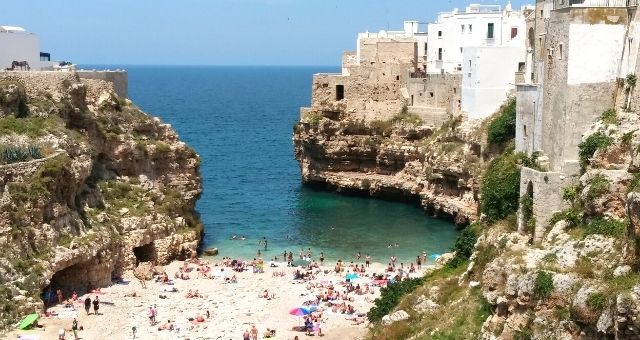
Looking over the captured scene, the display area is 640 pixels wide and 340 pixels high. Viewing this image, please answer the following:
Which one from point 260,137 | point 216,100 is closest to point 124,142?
point 260,137

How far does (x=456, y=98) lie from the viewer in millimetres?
58531

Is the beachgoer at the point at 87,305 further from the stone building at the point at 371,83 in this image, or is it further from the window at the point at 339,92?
the window at the point at 339,92

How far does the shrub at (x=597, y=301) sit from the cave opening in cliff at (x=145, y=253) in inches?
1132

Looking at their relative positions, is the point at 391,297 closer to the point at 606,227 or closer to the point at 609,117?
the point at 609,117

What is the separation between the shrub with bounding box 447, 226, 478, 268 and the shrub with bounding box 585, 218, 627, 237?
11.0 metres

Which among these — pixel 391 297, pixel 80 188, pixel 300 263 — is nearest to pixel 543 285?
pixel 391 297

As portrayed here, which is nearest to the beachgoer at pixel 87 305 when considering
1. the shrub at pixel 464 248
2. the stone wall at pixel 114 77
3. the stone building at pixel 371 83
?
the shrub at pixel 464 248

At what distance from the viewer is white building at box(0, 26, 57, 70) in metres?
49.3

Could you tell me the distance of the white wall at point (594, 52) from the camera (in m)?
28.7

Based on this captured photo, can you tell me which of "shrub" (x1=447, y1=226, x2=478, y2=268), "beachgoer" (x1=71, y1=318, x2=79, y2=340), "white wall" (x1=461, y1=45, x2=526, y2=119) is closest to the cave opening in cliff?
"beachgoer" (x1=71, y1=318, x2=79, y2=340)

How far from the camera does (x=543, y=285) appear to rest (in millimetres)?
22422

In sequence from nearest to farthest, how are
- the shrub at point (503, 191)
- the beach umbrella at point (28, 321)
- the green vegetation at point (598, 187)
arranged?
1. the green vegetation at point (598, 187)
2. the shrub at point (503, 191)
3. the beach umbrella at point (28, 321)

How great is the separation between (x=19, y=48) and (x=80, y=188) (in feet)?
38.6

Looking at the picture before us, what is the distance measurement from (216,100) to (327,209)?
12364 centimetres
